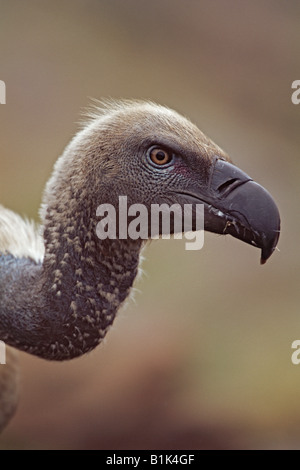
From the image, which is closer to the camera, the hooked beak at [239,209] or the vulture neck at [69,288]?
the hooked beak at [239,209]

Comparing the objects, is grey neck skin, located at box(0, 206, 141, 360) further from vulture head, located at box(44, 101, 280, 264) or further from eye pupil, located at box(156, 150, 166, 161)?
eye pupil, located at box(156, 150, 166, 161)

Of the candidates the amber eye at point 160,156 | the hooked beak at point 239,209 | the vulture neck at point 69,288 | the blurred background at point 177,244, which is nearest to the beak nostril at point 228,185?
the hooked beak at point 239,209

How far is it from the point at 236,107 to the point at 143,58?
112cm

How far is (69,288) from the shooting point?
249 centimetres

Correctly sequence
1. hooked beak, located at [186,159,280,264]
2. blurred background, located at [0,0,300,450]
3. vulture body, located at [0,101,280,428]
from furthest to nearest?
1. blurred background, located at [0,0,300,450]
2. vulture body, located at [0,101,280,428]
3. hooked beak, located at [186,159,280,264]

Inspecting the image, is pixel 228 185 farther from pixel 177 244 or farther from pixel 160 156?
pixel 177 244

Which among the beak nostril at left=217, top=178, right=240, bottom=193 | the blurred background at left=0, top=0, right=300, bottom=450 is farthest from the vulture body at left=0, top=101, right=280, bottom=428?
the blurred background at left=0, top=0, right=300, bottom=450

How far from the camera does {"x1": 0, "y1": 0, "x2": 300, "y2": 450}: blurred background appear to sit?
5418 millimetres

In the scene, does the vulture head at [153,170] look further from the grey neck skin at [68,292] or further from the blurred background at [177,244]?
the blurred background at [177,244]

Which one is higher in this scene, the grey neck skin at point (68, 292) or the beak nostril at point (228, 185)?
the beak nostril at point (228, 185)

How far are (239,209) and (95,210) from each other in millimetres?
478

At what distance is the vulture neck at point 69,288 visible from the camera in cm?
248

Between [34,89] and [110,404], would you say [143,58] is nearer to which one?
[34,89]

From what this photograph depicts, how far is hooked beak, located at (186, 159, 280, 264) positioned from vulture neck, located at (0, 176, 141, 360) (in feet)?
0.95
